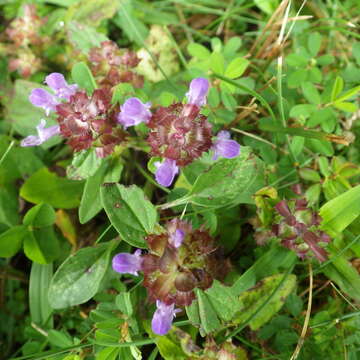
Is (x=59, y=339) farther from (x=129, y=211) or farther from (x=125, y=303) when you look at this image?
(x=129, y=211)

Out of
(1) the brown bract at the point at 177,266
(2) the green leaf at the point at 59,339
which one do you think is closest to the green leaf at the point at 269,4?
(1) the brown bract at the point at 177,266

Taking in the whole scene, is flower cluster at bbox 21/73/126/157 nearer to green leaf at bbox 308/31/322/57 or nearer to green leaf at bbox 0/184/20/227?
green leaf at bbox 0/184/20/227

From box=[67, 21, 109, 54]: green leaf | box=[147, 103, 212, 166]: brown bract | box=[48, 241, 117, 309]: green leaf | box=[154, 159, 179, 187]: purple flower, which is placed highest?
box=[67, 21, 109, 54]: green leaf

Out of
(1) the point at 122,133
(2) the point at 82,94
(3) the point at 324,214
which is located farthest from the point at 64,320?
(3) the point at 324,214

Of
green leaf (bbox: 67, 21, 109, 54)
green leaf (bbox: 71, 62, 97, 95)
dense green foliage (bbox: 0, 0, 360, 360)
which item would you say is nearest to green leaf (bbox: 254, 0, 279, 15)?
dense green foliage (bbox: 0, 0, 360, 360)

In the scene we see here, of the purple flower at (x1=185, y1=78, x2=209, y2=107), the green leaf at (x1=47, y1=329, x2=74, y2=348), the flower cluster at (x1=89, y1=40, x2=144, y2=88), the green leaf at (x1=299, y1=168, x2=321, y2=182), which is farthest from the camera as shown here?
the flower cluster at (x1=89, y1=40, x2=144, y2=88)

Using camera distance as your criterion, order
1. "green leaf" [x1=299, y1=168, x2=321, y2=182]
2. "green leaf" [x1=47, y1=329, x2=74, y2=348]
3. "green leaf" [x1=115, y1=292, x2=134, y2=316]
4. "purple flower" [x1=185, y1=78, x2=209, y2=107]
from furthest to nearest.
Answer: "green leaf" [x1=299, y1=168, x2=321, y2=182]
"green leaf" [x1=47, y1=329, x2=74, y2=348]
"green leaf" [x1=115, y1=292, x2=134, y2=316]
"purple flower" [x1=185, y1=78, x2=209, y2=107]
